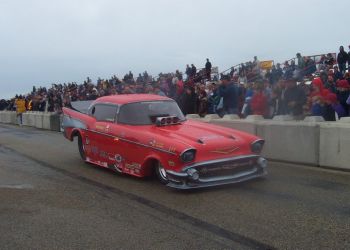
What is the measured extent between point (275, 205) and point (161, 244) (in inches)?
83.2

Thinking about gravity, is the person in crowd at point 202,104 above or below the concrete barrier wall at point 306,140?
above

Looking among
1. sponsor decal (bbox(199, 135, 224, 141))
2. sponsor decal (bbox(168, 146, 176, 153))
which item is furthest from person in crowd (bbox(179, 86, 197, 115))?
sponsor decal (bbox(168, 146, 176, 153))

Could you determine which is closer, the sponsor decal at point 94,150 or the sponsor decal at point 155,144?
the sponsor decal at point 155,144

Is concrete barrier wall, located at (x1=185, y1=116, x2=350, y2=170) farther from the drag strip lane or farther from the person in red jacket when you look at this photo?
the drag strip lane

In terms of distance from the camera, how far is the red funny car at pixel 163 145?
7574 mm

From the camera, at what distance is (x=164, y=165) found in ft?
25.6

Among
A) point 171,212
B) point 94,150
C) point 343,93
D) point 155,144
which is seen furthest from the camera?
point 343,93

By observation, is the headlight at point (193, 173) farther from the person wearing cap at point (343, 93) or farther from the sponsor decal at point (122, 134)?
the person wearing cap at point (343, 93)

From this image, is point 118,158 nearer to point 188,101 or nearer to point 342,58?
point 188,101

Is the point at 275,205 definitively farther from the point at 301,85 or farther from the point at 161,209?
the point at 301,85

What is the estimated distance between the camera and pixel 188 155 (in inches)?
295

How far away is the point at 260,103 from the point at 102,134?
15.5ft

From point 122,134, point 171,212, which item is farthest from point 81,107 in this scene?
point 171,212

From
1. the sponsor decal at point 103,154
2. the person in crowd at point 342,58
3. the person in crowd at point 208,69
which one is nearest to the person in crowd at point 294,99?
the sponsor decal at point 103,154
